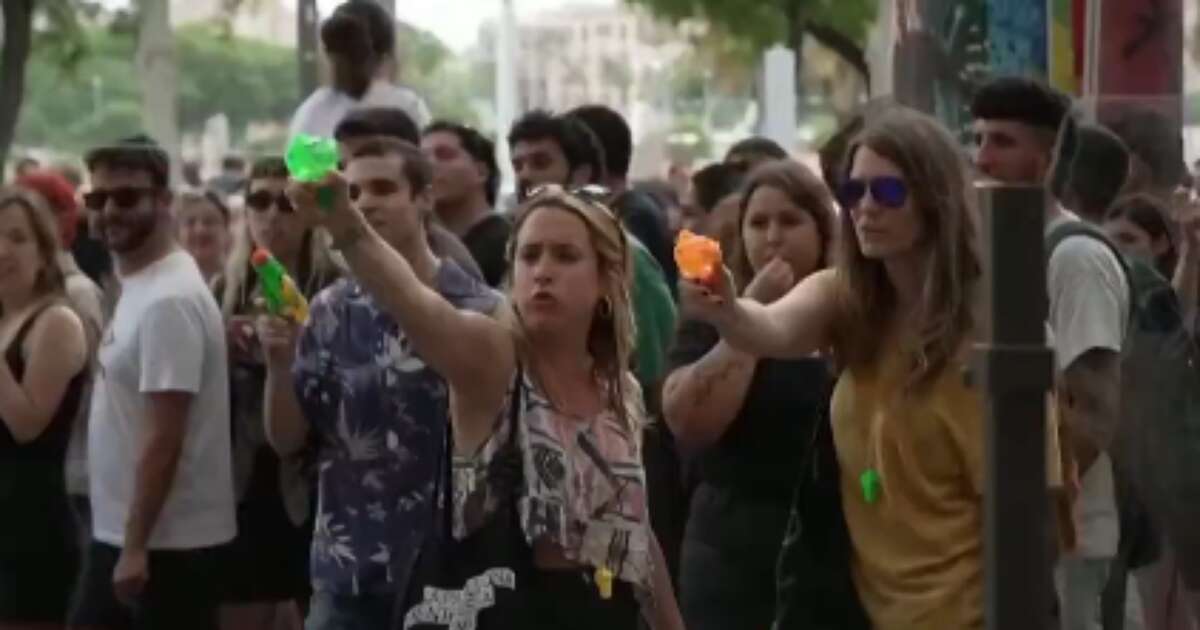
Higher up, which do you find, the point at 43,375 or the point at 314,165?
the point at 314,165

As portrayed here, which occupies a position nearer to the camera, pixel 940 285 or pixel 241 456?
pixel 940 285

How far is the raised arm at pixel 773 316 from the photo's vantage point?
16.1 feet

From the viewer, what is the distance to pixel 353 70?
10.6 m

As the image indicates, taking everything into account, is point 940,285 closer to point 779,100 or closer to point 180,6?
point 779,100

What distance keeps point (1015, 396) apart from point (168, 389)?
Result: 4120 millimetres

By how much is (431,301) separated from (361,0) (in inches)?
218

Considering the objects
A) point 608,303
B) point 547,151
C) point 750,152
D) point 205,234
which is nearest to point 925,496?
point 608,303

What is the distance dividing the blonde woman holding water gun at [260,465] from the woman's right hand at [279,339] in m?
1.41

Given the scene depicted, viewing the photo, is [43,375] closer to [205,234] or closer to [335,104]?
[335,104]

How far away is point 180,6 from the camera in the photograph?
7119cm

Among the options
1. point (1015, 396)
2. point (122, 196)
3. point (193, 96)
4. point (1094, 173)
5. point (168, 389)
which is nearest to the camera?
Result: point (1015, 396)

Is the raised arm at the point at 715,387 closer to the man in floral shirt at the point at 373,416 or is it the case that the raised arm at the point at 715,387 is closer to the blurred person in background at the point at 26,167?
the man in floral shirt at the point at 373,416

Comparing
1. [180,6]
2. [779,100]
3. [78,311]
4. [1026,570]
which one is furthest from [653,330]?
[180,6]

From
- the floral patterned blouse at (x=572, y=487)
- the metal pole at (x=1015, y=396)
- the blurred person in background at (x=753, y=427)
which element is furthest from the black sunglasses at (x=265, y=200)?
the metal pole at (x=1015, y=396)
